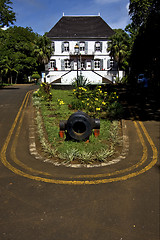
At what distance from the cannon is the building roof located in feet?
124

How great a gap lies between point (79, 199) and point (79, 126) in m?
3.57

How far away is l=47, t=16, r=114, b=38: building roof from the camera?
40.9m

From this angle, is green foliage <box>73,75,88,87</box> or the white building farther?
the white building

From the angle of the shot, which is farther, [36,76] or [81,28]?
[36,76]

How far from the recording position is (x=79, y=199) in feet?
13.0

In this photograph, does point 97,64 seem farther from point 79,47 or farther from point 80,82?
point 80,82

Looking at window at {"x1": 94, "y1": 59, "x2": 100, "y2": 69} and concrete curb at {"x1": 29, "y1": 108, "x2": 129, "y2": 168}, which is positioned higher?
window at {"x1": 94, "y1": 59, "x2": 100, "y2": 69}

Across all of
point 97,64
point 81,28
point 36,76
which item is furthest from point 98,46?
point 36,76

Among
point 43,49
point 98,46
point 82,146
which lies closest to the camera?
point 82,146

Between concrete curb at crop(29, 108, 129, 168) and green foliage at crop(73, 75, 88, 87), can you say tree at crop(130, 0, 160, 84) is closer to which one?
green foliage at crop(73, 75, 88, 87)

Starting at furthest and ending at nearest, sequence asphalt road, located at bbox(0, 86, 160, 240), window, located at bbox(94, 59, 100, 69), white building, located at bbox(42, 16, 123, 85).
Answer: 1. window, located at bbox(94, 59, 100, 69)
2. white building, located at bbox(42, 16, 123, 85)
3. asphalt road, located at bbox(0, 86, 160, 240)

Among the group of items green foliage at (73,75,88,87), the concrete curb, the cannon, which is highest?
green foliage at (73,75,88,87)

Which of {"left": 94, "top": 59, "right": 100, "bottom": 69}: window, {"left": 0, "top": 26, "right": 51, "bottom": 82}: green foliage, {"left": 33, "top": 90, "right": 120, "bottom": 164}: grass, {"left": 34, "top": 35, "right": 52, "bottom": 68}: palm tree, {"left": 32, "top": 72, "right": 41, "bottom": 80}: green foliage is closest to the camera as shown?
{"left": 33, "top": 90, "right": 120, "bottom": 164}: grass

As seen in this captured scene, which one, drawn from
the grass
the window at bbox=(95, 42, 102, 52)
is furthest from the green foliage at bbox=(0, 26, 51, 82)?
the grass
